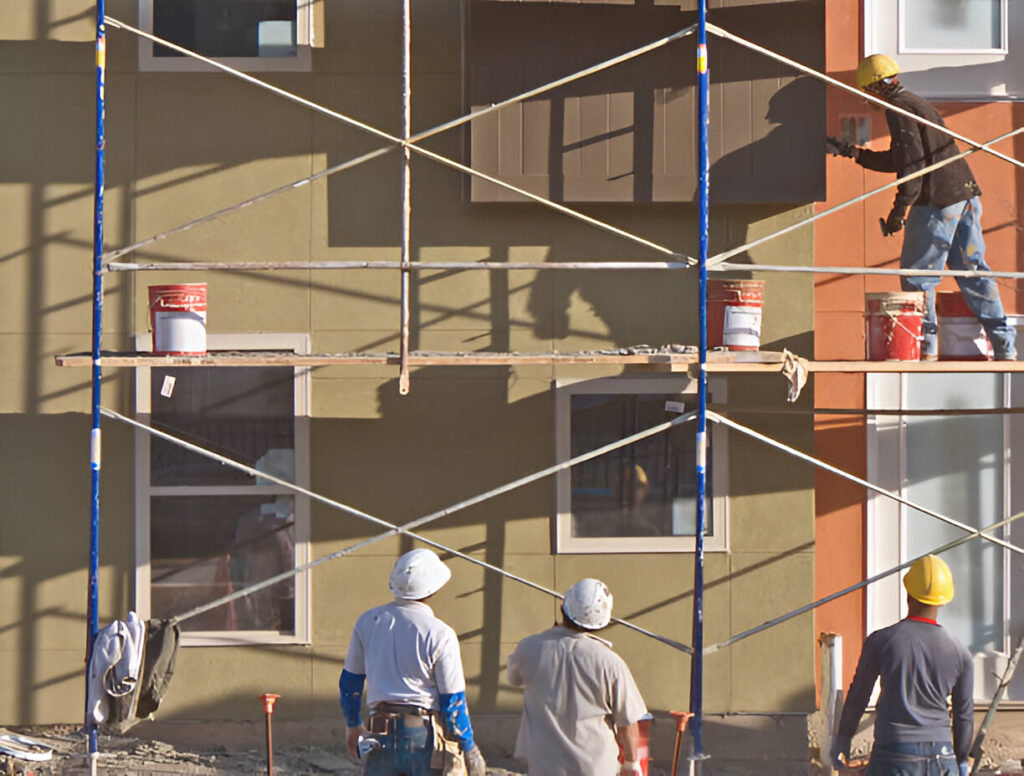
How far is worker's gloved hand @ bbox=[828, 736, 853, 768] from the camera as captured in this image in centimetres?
626

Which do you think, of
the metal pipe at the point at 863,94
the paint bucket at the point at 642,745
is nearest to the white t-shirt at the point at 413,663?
the paint bucket at the point at 642,745

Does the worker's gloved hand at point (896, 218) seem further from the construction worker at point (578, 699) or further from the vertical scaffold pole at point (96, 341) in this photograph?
the vertical scaffold pole at point (96, 341)

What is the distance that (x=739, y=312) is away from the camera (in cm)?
770

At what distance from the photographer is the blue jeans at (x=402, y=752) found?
600cm

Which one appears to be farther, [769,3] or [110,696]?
[769,3]

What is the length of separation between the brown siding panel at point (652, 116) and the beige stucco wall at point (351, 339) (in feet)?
0.77

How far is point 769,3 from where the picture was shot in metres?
8.59

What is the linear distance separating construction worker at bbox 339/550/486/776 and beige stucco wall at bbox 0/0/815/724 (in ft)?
8.49

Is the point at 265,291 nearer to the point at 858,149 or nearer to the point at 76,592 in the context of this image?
the point at 76,592

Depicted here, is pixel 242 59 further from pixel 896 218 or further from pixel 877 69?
pixel 896 218

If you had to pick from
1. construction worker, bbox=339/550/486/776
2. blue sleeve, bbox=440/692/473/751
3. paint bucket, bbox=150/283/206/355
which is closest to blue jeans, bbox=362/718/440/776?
construction worker, bbox=339/550/486/776

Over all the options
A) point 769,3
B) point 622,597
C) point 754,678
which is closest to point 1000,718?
point 754,678

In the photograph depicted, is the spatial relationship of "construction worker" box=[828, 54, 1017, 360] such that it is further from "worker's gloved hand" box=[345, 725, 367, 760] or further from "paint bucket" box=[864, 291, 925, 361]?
"worker's gloved hand" box=[345, 725, 367, 760]

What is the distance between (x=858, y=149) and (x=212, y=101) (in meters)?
4.01
